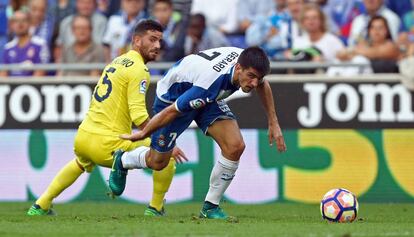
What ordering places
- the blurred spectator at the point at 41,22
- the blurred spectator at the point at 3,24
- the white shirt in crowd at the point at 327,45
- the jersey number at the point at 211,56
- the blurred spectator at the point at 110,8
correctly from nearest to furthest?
the jersey number at the point at 211,56, the white shirt in crowd at the point at 327,45, the blurred spectator at the point at 110,8, the blurred spectator at the point at 41,22, the blurred spectator at the point at 3,24

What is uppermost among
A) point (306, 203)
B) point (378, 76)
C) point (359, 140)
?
point (378, 76)

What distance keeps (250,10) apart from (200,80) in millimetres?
7532

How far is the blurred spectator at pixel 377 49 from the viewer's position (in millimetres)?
15734

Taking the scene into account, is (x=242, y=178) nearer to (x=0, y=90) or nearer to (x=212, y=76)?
(x=0, y=90)

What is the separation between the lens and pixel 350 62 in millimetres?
15672

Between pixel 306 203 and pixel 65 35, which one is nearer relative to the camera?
pixel 306 203

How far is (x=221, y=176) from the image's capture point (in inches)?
449

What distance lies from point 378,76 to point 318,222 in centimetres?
480

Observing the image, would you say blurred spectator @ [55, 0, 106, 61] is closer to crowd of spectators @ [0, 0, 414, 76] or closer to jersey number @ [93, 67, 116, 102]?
crowd of spectators @ [0, 0, 414, 76]

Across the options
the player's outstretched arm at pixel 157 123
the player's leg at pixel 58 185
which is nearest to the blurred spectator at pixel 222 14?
the player's leg at pixel 58 185

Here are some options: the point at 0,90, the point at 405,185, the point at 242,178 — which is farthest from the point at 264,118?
the point at 0,90

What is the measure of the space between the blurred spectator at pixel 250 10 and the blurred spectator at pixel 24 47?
3.34 meters

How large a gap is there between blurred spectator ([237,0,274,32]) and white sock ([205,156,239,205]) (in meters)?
6.67

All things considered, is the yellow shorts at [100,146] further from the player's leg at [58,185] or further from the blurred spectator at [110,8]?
the blurred spectator at [110,8]
